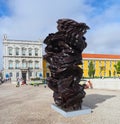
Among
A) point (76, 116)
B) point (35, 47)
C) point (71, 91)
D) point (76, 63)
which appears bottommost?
point (76, 116)

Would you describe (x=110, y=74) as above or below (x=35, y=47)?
below

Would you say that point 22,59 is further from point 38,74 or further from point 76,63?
point 76,63

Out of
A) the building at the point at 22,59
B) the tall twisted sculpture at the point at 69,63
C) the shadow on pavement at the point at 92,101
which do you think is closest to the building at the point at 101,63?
the building at the point at 22,59

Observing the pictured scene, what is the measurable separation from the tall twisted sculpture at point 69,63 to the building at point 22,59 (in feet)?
156

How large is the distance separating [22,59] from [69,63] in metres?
50.2

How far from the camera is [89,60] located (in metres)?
64.8

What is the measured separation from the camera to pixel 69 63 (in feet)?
26.9

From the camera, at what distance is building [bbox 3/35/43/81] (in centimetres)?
5497

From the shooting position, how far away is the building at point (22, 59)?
180ft

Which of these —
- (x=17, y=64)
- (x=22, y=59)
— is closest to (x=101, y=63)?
(x=22, y=59)

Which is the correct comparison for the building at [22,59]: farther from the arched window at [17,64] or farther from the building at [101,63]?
the building at [101,63]

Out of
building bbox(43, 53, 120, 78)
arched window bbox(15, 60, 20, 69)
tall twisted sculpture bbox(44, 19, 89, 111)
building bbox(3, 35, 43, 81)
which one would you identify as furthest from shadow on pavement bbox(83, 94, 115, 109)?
building bbox(43, 53, 120, 78)

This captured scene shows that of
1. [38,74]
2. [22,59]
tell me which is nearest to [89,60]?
[38,74]

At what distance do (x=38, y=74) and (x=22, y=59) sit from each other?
680 cm
